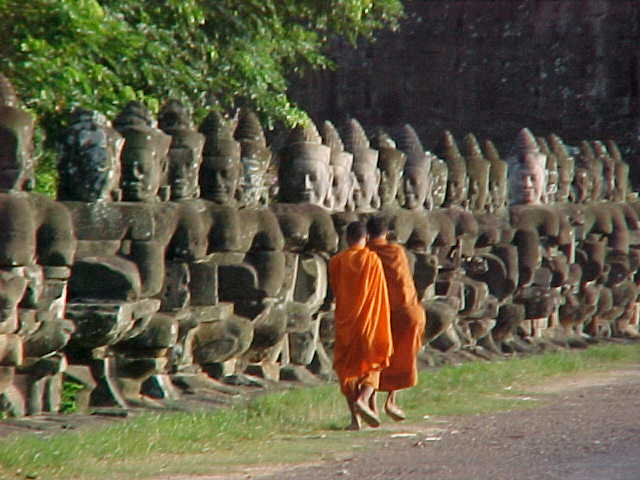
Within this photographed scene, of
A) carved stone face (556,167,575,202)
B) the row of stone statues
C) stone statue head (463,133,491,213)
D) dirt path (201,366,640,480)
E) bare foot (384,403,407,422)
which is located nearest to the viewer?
dirt path (201,366,640,480)

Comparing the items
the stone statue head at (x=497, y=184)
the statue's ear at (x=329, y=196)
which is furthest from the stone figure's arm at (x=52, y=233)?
the stone statue head at (x=497, y=184)

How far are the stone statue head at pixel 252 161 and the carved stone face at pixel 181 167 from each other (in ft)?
2.38

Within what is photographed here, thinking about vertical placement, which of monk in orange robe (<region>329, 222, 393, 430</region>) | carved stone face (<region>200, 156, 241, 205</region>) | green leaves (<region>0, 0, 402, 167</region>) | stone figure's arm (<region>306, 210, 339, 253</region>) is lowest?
monk in orange robe (<region>329, 222, 393, 430</region>)

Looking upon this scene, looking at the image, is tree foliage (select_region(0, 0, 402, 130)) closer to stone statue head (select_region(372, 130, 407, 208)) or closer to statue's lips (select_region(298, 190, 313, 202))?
statue's lips (select_region(298, 190, 313, 202))

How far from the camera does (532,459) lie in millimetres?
8500

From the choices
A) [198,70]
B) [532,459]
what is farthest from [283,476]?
[198,70]

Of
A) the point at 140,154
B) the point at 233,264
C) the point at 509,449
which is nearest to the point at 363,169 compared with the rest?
the point at 233,264

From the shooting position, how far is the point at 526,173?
16.0 m

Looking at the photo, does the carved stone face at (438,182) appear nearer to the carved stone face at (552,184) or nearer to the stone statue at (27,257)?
the carved stone face at (552,184)

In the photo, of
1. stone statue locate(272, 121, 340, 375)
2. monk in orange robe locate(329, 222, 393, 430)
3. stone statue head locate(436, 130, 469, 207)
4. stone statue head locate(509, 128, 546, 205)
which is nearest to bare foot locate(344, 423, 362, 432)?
monk in orange robe locate(329, 222, 393, 430)

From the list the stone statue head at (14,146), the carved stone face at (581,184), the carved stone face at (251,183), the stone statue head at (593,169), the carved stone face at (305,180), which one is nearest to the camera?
the stone statue head at (14,146)

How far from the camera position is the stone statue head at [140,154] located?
32.5 feet

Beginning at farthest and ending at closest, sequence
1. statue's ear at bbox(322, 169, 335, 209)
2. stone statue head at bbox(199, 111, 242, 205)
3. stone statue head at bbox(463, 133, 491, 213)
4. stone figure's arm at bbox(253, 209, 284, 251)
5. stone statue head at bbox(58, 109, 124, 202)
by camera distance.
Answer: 1. stone statue head at bbox(463, 133, 491, 213)
2. statue's ear at bbox(322, 169, 335, 209)
3. stone figure's arm at bbox(253, 209, 284, 251)
4. stone statue head at bbox(199, 111, 242, 205)
5. stone statue head at bbox(58, 109, 124, 202)

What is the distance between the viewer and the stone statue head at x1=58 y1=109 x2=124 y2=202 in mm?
9570
